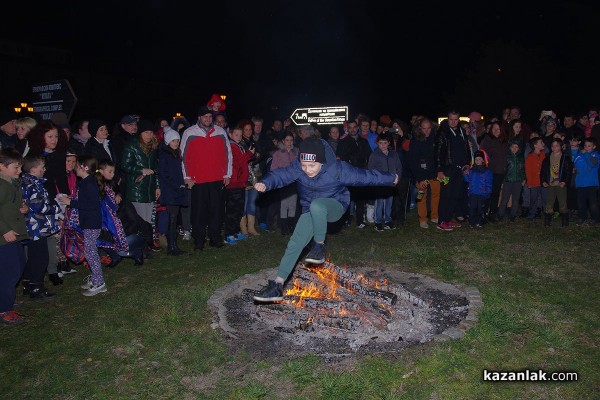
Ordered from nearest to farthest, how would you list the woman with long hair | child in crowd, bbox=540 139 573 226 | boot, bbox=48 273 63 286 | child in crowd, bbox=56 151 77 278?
boot, bbox=48 273 63 286 → child in crowd, bbox=56 151 77 278 → child in crowd, bbox=540 139 573 226 → the woman with long hair

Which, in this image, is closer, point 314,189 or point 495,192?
point 314,189

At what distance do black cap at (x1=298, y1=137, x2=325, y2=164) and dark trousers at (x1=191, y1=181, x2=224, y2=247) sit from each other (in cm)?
369

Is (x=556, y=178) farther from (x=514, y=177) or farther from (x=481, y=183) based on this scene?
(x=481, y=183)

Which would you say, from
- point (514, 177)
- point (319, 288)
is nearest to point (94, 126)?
point (319, 288)

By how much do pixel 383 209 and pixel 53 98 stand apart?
26.8 feet

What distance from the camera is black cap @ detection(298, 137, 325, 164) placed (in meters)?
5.74

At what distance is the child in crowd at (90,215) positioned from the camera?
6.81 m

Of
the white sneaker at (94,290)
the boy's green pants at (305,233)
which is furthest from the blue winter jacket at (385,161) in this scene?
the white sneaker at (94,290)

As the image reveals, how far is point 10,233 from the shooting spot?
5.84 metres

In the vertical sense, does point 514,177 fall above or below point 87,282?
above

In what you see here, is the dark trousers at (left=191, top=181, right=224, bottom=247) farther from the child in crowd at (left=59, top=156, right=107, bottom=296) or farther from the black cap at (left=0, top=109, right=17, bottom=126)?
the black cap at (left=0, top=109, right=17, bottom=126)

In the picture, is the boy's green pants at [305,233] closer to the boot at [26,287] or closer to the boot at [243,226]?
the boot at [26,287]

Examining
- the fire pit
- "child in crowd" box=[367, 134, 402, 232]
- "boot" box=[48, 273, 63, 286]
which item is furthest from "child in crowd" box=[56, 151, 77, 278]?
"child in crowd" box=[367, 134, 402, 232]

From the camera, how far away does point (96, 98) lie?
40.3 metres
